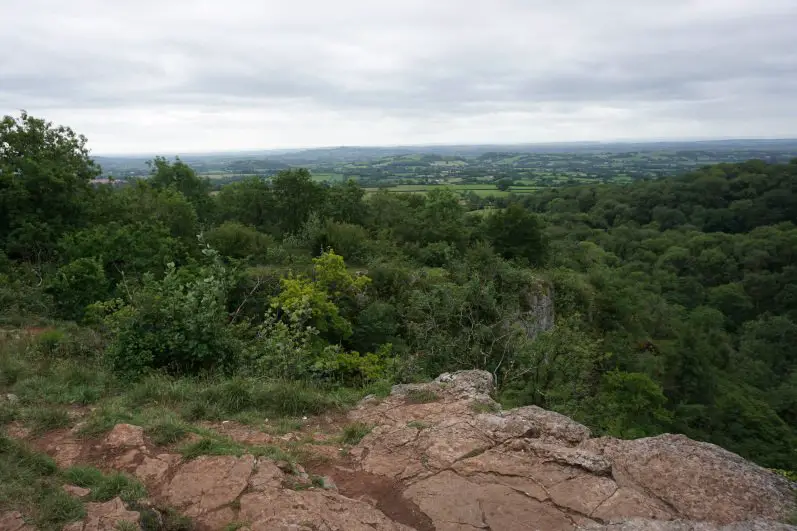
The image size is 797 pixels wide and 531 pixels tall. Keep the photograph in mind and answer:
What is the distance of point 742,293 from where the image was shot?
46938mm

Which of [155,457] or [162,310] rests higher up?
[162,310]

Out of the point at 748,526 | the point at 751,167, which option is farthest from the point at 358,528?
the point at 751,167

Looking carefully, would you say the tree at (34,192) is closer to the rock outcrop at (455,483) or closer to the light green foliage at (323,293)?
the light green foliage at (323,293)

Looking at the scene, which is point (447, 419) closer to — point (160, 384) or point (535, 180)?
point (160, 384)

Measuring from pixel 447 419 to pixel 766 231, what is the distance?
222ft

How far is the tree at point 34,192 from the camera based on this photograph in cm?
1377

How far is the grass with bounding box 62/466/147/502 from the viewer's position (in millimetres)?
4370

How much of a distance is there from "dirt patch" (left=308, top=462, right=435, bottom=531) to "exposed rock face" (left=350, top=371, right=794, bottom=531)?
0.09 metres

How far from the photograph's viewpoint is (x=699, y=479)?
4.86 m

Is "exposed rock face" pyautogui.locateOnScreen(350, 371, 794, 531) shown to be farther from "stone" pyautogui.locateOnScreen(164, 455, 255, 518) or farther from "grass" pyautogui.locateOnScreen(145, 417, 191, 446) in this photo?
"grass" pyautogui.locateOnScreen(145, 417, 191, 446)

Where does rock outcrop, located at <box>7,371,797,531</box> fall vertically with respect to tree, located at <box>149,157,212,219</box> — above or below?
below

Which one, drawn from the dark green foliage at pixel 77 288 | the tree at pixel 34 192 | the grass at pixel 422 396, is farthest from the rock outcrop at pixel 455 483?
the tree at pixel 34 192

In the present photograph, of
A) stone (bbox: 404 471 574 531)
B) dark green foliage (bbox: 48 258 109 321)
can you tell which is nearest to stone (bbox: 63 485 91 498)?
stone (bbox: 404 471 574 531)

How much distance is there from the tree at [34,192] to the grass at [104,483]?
11.7 meters
